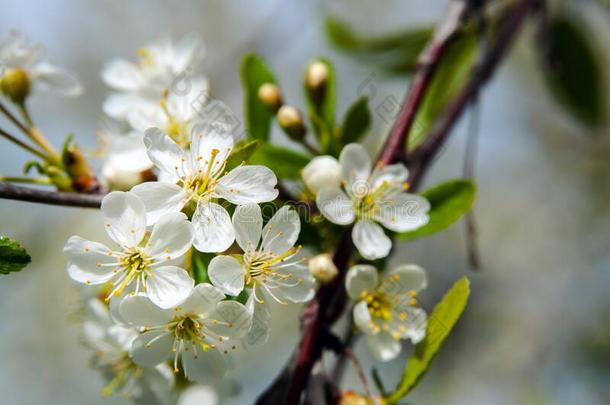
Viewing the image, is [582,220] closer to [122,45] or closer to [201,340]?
[201,340]

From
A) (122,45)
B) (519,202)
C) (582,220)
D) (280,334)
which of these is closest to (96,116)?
(122,45)

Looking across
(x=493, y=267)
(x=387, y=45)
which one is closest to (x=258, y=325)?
(x=387, y=45)

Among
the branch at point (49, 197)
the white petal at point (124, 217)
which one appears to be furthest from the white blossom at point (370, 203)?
the branch at point (49, 197)

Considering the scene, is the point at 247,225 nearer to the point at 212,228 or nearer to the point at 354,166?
the point at 212,228

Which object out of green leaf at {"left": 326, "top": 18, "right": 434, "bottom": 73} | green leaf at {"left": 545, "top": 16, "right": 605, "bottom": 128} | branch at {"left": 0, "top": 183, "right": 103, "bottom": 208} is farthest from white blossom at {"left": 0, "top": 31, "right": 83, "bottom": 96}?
green leaf at {"left": 545, "top": 16, "right": 605, "bottom": 128}

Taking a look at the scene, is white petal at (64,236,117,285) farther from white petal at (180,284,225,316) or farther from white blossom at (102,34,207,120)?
white blossom at (102,34,207,120)

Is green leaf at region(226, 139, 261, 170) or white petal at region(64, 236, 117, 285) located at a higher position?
green leaf at region(226, 139, 261, 170)
